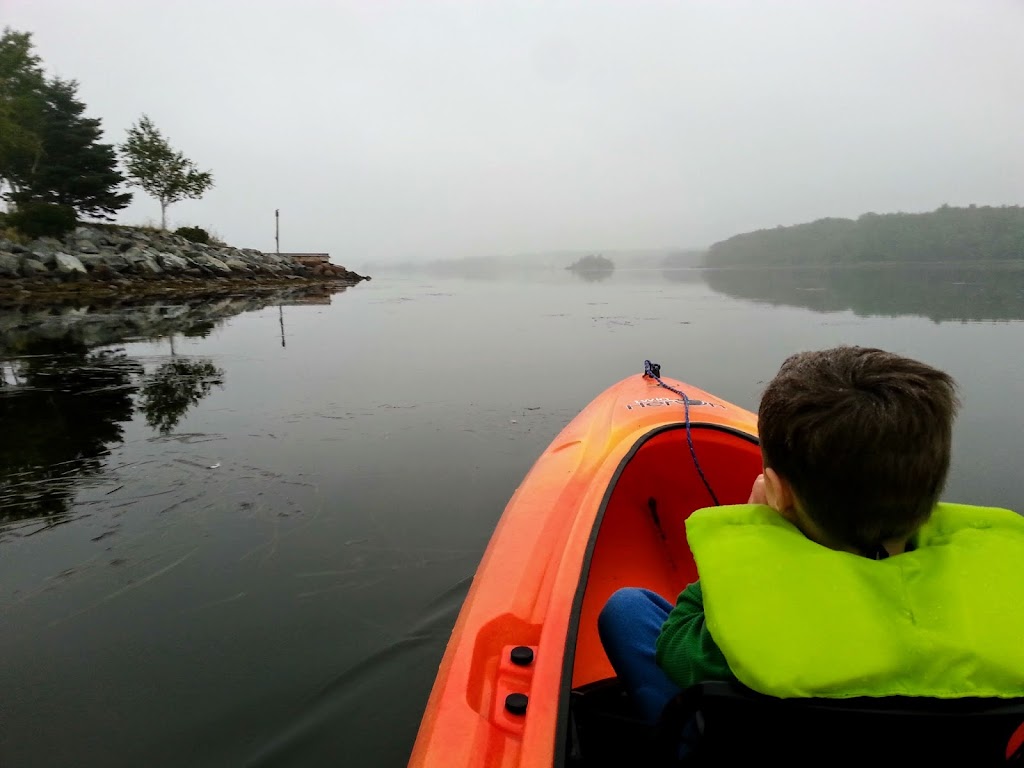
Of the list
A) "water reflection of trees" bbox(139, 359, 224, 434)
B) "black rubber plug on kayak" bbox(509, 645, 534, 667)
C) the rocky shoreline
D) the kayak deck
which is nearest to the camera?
Answer: "black rubber plug on kayak" bbox(509, 645, 534, 667)

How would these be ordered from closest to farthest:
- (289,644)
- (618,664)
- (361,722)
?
1. (618,664)
2. (361,722)
3. (289,644)

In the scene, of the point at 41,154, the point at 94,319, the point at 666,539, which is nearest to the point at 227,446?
the point at 666,539

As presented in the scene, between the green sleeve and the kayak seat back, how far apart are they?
0.25 ft

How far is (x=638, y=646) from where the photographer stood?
151 cm

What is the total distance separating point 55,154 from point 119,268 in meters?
9.38

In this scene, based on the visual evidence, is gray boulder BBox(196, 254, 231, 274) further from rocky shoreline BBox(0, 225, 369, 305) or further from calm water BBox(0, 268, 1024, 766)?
calm water BBox(0, 268, 1024, 766)

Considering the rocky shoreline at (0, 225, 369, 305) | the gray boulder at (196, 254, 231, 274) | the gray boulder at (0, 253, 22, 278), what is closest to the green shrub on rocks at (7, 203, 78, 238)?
the rocky shoreline at (0, 225, 369, 305)

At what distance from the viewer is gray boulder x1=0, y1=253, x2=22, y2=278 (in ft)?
54.0

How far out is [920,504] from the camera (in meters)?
0.94

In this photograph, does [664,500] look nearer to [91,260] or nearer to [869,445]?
[869,445]

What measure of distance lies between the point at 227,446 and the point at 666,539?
3754 millimetres

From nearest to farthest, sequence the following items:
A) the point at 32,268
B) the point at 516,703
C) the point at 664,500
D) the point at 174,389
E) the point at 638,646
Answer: the point at 516,703 → the point at 638,646 → the point at 664,500 → the point at 174,389 → the point at 32,268

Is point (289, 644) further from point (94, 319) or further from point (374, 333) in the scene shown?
point (94, 319)

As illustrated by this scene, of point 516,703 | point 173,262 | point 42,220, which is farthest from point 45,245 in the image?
point 516,703
